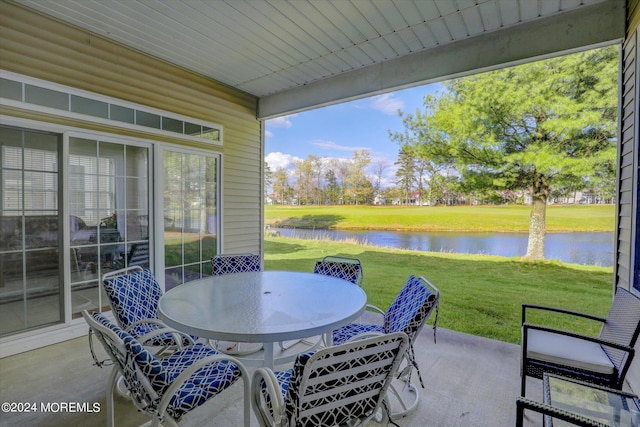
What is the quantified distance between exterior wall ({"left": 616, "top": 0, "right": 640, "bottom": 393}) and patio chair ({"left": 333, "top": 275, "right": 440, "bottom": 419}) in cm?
158

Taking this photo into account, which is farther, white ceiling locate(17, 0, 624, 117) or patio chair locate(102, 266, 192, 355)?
white ceiling locate(17, 0, 624, 117)

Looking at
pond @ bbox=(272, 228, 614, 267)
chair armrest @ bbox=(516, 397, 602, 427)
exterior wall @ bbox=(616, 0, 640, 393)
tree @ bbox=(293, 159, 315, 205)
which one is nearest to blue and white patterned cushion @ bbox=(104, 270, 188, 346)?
chair armrest @ bbox=(516, 397, 602, 427)

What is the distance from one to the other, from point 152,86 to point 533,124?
6178mm

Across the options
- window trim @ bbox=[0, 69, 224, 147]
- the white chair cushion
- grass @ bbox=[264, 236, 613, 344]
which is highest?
window trim @ bbox=[0, 69, 224, 147]

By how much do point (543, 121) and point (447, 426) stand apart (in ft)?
17.6

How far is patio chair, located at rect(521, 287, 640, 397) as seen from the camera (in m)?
1.75

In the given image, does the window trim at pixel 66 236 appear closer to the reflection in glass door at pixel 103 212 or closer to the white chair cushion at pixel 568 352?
the reflection in glass door at pixel 103 212

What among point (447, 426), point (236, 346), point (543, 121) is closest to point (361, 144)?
point (543, 121)

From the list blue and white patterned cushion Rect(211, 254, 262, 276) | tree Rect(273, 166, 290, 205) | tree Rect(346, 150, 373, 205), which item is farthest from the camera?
tree Rect(273, 166, 290, 205)

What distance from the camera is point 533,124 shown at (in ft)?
17.1

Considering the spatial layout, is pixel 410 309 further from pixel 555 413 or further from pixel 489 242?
pixel 489 242

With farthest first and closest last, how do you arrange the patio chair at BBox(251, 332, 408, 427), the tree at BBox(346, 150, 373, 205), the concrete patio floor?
the tree at BBox(346, 150, 373, 205) → the concrete patio floor → the patio chair at BBox(251, 332, 408, 427)

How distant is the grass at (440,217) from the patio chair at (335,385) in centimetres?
467

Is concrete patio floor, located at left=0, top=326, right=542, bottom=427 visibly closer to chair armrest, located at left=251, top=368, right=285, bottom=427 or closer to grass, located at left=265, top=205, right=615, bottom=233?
chair armrest, located at left=251, top=368, right=285, bottom=427
